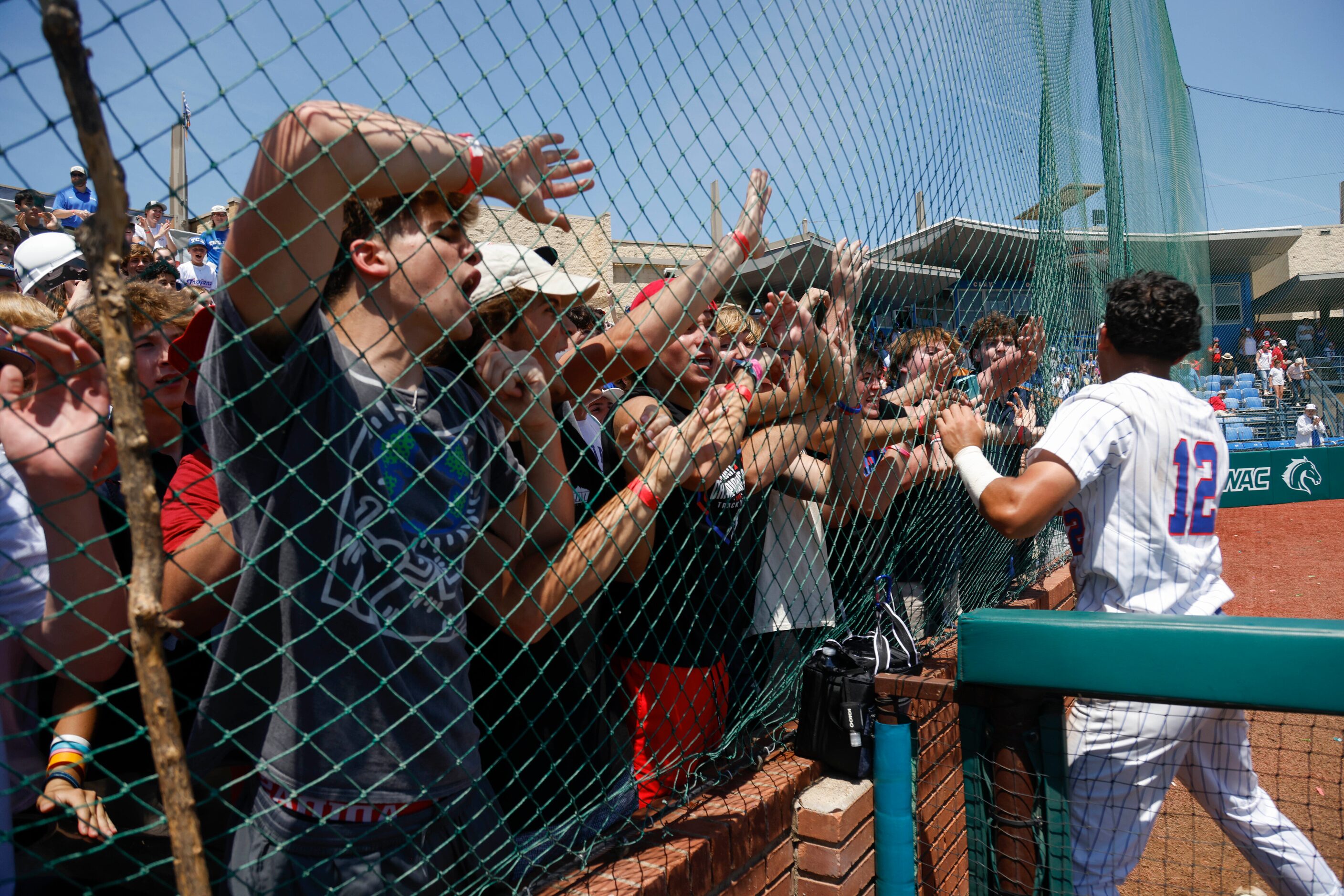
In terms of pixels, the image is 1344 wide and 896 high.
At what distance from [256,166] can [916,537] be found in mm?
2618

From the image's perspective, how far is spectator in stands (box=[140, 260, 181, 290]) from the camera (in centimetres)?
132

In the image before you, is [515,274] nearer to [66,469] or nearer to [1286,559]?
[66,469]

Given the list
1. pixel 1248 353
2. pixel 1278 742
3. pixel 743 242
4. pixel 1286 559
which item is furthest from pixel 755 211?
pixel 1248 353

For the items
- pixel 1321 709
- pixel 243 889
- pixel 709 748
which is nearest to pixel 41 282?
pixel 243 889

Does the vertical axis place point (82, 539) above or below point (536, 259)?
below

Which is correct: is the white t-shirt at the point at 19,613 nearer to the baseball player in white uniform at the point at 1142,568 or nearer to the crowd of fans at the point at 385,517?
the crowd of fans at the point at 385,517

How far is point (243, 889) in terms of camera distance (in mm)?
1230

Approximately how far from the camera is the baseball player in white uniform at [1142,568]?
2.10m

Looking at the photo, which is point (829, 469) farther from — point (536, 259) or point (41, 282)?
point (41, 282)

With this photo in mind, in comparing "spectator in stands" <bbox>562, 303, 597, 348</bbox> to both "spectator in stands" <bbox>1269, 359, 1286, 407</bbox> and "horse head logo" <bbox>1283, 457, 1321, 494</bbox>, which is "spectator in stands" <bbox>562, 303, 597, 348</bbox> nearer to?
"horse head logo" <bbox>1283, 457, 1321, 494</bbox>

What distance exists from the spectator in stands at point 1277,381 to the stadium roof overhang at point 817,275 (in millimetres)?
15894

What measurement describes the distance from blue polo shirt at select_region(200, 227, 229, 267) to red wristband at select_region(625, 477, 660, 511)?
0.84m

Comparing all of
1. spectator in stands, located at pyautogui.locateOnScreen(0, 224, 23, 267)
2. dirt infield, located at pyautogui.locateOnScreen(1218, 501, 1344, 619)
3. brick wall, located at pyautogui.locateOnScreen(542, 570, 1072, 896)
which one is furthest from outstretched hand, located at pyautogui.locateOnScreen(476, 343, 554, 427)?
dirt infield, located at pyautogui.locateOnScreen(1218, 501, 1344, 619)

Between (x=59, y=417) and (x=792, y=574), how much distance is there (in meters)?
1.81
